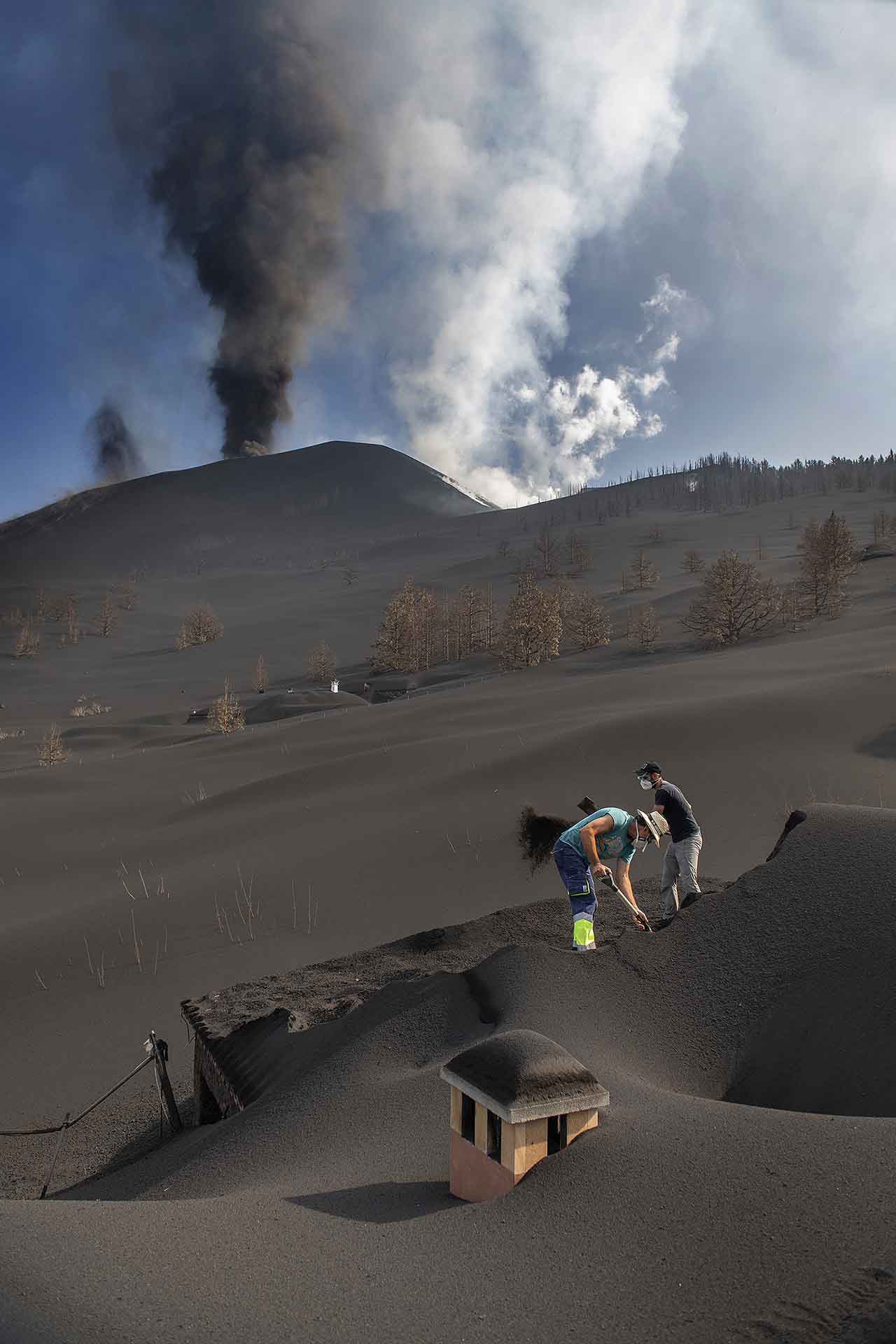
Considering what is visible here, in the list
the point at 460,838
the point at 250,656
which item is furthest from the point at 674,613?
the point at 460,838

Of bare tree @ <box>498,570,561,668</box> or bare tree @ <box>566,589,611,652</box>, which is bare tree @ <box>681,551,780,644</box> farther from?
bare tree @ <box>498,570,561,668</box>

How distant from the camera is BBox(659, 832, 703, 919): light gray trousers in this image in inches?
325

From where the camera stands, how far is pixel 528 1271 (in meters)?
2.91

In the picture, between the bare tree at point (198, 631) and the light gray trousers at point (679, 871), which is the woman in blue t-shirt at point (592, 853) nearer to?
the light gray trousers at point (679, 871)

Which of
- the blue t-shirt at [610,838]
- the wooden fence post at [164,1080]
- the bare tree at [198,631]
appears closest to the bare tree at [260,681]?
the bare tree at [198,631]

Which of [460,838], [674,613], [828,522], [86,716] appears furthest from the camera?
[674,613]

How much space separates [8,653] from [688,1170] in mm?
91236

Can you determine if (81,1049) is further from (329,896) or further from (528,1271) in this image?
(528,1271)

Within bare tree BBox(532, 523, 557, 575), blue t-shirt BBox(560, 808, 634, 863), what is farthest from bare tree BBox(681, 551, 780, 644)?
bare tree BBox(532, 523, 557, 575)

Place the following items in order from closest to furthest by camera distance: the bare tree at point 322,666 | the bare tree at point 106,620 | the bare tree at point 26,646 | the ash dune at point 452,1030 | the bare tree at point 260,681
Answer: the ash dune at point 452,1030 < the bare tree at point 260,681 < the bare tree at point 322,666 < the bare tree at point 26,646 < the bare tree at point 106,620

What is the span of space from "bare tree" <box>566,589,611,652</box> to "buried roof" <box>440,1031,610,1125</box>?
164 ft

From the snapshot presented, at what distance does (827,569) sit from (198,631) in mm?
60482

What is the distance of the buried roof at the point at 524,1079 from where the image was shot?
11.1ft

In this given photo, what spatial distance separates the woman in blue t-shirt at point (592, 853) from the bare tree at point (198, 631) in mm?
81833
